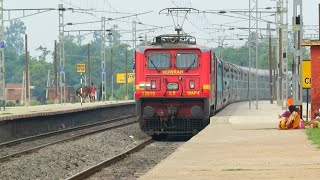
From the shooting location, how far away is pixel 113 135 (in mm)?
30578

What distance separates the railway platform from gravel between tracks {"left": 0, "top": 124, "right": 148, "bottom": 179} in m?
2.46

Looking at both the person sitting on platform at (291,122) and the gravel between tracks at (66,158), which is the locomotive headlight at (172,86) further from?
the person sitting on platform at (291,122)

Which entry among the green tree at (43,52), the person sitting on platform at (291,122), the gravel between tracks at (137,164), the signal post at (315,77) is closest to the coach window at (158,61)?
the gravel between tracks at (137,164)

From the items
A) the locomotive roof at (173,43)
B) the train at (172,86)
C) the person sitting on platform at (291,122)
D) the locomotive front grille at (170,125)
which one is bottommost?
the locomotive front grille at (170,125)

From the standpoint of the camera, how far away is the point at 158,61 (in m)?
27.6

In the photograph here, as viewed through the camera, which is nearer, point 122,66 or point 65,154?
point 65,154

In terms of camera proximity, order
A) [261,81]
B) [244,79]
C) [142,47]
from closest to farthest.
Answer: [142,47] < [244,79] < [261,81]

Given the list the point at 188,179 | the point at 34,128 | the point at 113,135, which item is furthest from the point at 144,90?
the point at 188,179

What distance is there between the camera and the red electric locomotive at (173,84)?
27.2 m

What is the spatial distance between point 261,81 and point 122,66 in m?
76.6

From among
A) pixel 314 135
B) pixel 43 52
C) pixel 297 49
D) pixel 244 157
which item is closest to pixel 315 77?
pixel 297 49

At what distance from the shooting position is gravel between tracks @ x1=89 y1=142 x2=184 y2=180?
55.7ft

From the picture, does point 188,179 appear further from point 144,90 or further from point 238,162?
point 144,90

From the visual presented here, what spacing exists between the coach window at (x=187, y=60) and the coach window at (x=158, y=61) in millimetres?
355
